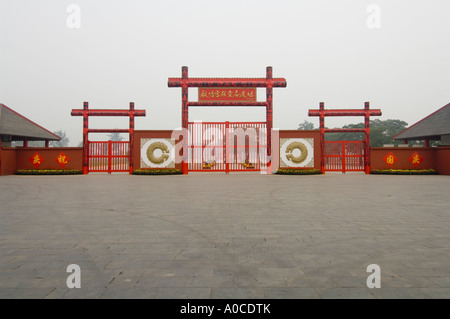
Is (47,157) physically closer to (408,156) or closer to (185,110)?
(185,110)

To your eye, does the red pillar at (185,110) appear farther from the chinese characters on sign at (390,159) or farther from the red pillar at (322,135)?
the chinese characters on sign at (390,159)

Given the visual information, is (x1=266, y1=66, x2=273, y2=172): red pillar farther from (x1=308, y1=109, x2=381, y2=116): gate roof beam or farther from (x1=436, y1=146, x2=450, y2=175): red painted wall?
(x1=436, y1=146, x2=450, y2=175): red painted wall

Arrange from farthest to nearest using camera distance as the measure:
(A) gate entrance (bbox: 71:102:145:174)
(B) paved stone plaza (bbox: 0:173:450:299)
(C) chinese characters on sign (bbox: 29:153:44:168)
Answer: (C) chinese characters on sign (bbox: 29:153:44:168) → (A) gate entrance (bbox: 71:102:145:174) → (B) paved stone plaza (bbox: 0:173:450:299)

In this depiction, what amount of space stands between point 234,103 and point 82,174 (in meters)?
11.2

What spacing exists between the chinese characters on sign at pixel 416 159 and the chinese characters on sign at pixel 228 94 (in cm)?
1148

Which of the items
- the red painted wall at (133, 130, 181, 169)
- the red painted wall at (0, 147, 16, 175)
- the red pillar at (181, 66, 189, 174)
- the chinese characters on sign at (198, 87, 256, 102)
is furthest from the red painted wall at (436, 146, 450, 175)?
the red painted wall at (0, 147, 16, 175)

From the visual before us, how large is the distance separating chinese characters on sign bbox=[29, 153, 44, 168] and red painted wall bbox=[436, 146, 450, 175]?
26.7 meters

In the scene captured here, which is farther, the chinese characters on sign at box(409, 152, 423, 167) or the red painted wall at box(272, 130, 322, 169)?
the chinese characters on sign at box(409, 152, 423, 167)

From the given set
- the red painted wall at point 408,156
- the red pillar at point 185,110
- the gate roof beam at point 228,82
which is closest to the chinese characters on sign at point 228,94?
the gate roof beam at point 228,82

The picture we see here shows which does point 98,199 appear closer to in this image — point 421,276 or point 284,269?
point 284,269

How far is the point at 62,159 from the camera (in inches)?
709

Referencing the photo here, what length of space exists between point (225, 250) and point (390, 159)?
18330 mm

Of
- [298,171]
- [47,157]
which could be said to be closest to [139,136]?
[47,157]

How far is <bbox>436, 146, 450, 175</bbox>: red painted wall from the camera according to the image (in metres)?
17.0
